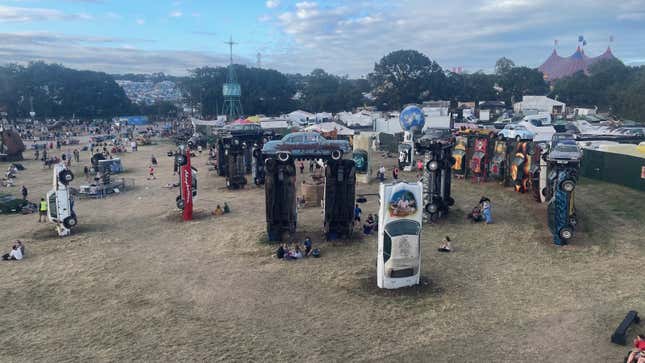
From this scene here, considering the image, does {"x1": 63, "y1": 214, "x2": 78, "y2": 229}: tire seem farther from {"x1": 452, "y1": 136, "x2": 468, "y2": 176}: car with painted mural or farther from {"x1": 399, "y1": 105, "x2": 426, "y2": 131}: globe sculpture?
{"x1": 399, "y1": 105, "x2": 426, "y2": 131}: globe sculpture

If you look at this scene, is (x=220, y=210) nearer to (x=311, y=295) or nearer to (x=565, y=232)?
(x=311, y=295)

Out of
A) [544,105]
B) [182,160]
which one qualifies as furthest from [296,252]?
[544,105]

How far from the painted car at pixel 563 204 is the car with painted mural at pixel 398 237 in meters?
8.49

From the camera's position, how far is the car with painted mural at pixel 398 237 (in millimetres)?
17641

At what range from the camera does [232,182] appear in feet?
126

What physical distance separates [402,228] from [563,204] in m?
9.39

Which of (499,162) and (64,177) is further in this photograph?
(499,162)

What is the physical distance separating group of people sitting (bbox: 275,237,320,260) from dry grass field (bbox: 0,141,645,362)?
48 centimetres

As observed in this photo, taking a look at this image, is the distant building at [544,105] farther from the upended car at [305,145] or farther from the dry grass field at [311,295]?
the upended car at [305,145]

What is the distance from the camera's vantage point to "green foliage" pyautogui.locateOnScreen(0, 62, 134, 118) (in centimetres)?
12031

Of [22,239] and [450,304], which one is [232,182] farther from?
[450,304]

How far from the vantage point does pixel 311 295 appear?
56.6ft

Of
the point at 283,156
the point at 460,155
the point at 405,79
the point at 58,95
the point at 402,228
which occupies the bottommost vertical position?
the point at 402,228

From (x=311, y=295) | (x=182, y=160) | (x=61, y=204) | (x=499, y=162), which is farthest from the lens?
(x=499, y=162)
